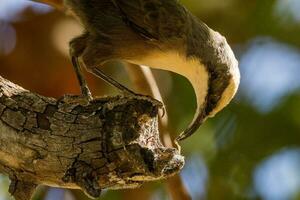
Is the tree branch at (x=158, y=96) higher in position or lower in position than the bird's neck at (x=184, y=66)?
lower

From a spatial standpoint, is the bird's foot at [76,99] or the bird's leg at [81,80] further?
the bird's leg at [81,80]

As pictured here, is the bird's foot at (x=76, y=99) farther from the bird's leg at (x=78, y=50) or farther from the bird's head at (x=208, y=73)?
the bird's head at (x=208, y=73)

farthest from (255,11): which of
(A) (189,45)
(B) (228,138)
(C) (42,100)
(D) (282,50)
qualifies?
(C) (42,100)

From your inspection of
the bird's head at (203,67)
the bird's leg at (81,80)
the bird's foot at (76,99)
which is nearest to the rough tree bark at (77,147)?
the bird's foot at (76,99)

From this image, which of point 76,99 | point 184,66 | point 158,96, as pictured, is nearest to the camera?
point 76,99

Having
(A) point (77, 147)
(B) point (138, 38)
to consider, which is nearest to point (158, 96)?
(B) point (138, 38)

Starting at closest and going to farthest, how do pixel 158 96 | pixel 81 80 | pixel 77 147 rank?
pixel 77 147
pixel 81 80
pixel 158 96

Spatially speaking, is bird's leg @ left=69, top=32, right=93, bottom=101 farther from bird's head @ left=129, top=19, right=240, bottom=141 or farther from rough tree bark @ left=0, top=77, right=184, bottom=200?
rough tree bark @ left=0, top=77, right=184, bottom=200

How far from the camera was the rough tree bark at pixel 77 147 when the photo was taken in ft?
10.6

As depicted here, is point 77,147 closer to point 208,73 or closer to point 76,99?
point 76,99

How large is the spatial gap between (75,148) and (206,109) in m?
1.00

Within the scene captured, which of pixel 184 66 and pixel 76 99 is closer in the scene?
pixel 76 99

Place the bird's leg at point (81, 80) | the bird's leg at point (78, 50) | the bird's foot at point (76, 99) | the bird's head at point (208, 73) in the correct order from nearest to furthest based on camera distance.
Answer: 1. the bird's foot at point (76, 99)
2. the bird's leg at point (81, 80)
3. the bird's leg at point (78, 50)
4. the bird's head at point (208, 73)

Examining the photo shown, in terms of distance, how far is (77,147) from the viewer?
327 cm
